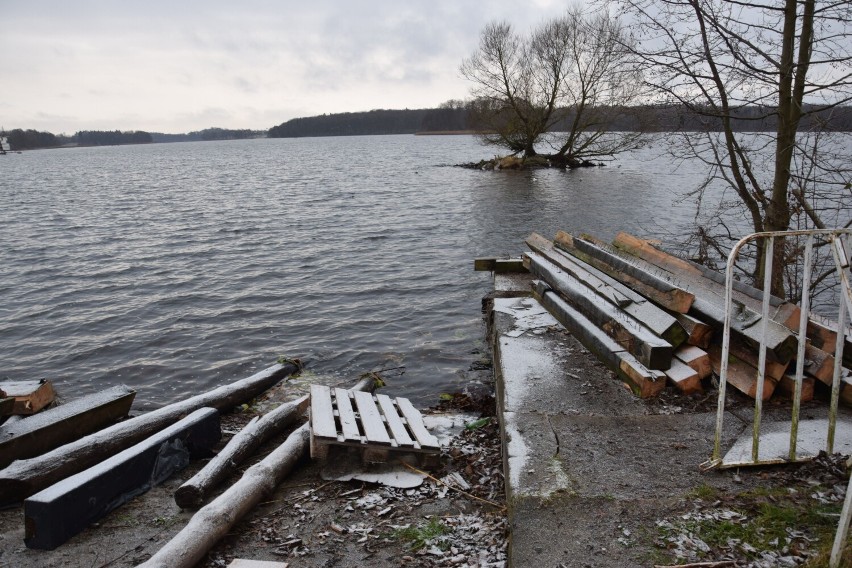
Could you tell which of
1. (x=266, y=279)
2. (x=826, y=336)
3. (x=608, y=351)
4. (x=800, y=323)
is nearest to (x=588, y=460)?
(x=800, y=323)

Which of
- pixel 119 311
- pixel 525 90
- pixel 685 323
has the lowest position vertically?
pixel 119 311

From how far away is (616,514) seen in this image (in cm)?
391

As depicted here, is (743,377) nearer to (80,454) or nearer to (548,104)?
(80,454)

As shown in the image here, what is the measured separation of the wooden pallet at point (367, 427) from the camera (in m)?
5.31

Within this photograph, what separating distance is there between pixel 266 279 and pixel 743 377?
11.2 metres

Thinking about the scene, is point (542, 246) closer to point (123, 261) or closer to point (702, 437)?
point (702, 437)

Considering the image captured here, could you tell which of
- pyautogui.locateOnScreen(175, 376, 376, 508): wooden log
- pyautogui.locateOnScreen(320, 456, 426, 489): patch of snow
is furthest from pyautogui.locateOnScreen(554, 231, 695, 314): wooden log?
pyautogui.locateOnScreen(175, 376, 376, 508): wooden log

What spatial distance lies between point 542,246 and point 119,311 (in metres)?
8.32

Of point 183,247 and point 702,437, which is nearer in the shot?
point 702,437

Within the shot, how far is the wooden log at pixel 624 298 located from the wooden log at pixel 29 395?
267 inches

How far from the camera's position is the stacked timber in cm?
527

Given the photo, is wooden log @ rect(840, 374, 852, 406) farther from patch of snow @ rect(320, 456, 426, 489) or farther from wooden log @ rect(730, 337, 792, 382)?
patch of snow @ rect(320, 456, 426, 489)

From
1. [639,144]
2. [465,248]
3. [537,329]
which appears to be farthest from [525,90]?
[537,329]

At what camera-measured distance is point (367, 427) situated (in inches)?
220
